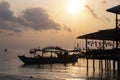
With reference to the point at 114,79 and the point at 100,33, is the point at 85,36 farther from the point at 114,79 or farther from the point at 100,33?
the point at 114,79

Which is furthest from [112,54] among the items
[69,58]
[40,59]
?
[69,58]

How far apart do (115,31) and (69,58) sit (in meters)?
52.8

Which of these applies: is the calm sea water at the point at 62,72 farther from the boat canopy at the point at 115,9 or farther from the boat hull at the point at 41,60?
the boat hull at the point at 41,60

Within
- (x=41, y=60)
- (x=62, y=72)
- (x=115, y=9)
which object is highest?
(x=115, y=9)

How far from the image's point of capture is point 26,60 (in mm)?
76500

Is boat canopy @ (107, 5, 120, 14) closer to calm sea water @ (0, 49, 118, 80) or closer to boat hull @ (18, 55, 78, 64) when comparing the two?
calm sea water @ (0, 49, 118, 80)

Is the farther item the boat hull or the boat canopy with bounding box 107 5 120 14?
the boat hull

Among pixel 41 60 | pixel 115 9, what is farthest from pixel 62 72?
pixel 41 60

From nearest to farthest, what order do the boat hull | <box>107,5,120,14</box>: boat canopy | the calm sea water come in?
1. <box>107,5,120,14</box>: boat canopy
2. the calm sea water
3. the boat hull

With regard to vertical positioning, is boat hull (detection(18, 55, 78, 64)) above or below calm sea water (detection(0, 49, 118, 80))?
above

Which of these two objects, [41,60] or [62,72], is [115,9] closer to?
[62,72]

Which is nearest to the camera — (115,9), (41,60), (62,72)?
(115,9)

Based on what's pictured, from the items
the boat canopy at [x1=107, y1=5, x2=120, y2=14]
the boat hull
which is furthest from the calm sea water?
the boat hull

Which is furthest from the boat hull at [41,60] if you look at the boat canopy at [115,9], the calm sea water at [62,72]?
the boat canopy at [115,9]
